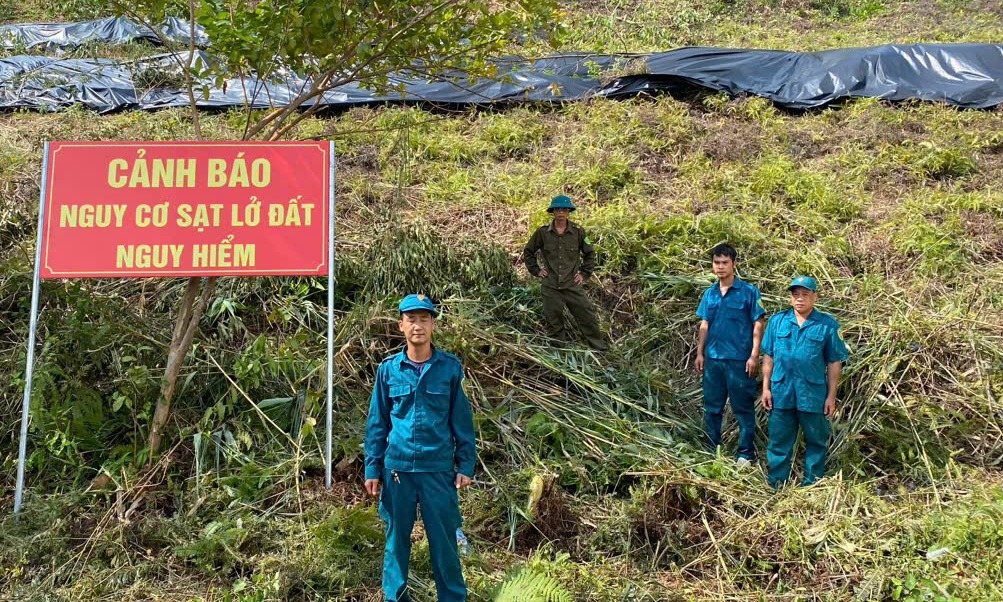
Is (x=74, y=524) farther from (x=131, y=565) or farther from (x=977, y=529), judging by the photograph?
(x=977, y=529)

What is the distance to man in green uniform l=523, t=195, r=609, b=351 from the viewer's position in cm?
602

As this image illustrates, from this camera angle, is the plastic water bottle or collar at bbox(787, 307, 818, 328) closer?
the plastic water bottle

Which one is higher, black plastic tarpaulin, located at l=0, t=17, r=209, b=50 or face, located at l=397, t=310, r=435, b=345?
black plastic tarpaulin, located at l=0, t=17, r=209, b=50

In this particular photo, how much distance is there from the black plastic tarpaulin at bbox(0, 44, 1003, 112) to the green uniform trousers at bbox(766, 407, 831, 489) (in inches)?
217

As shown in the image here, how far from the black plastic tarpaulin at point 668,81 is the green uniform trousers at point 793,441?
5.52 m

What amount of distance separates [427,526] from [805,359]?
7.95 ft

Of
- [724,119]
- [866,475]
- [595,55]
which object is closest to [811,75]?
[724,119]

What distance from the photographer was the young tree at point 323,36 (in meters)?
4.61

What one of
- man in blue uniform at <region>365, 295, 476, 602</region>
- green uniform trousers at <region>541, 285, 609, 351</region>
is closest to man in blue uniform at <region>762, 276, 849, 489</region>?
green uniform trousers at <region>541, 285, 609, 351</region>

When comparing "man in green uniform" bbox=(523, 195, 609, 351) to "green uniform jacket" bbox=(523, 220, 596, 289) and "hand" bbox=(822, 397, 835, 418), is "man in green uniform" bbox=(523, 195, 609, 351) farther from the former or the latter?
"hand" bbox=(822, 397, 835, 418)

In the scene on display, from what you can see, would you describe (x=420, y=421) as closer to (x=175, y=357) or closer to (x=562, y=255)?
(x=175, y=357)

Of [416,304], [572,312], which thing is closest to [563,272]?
[572,312]

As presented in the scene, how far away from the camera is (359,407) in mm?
5293

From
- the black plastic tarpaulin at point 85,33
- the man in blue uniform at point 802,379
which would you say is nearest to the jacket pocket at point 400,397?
the man in blue uniform at point 802,379
